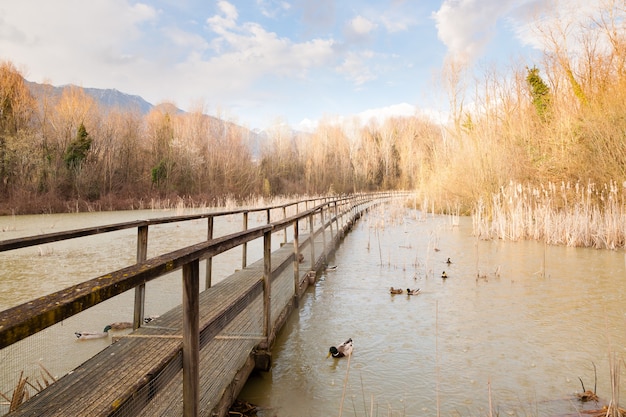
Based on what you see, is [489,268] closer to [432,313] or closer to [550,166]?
[432,313]

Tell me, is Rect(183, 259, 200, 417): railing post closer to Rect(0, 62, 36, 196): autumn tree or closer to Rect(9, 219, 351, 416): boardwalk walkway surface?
Rect(9, 219, 351, 416): boardwalk walkway surface

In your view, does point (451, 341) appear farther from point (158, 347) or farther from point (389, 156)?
point (389, 156)

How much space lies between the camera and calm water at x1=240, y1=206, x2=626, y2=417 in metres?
2.98

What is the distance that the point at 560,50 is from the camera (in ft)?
51.3

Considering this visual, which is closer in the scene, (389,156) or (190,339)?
(190,339)

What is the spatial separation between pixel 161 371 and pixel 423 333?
3.29 m

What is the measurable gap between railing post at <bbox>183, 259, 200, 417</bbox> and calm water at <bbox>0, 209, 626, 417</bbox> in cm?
94

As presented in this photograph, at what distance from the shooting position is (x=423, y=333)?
4.41 m

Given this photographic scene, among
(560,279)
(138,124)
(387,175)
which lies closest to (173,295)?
(560,279)

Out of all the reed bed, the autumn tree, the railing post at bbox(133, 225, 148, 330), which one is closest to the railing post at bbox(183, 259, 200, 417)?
the railing post at bbox(133, 225, 148, 330)

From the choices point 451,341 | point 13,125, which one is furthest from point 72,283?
point 13,125

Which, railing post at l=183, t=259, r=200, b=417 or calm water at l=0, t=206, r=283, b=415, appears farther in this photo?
calm water at l=0, t=206, r=283, b=415

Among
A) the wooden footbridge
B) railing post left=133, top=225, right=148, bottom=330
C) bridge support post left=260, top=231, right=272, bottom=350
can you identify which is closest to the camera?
the wooden footbridge

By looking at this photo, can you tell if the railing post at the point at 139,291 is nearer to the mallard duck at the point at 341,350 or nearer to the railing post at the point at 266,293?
the railing post at the point at 266,293
